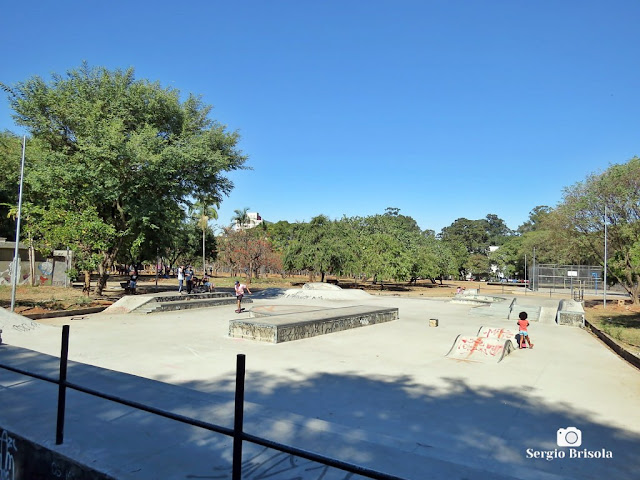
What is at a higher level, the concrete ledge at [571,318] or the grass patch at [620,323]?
the concrete ledge at [571,318]

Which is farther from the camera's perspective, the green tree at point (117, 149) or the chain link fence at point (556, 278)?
the chain link fence at point (556, 278)

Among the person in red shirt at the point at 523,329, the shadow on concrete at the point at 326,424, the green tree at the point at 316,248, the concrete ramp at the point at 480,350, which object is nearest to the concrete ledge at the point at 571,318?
the person in red shirt at the point at 523,329

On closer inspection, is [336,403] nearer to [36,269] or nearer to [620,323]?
[620,323]

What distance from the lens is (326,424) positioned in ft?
15.3

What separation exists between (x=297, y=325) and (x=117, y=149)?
1217 cm

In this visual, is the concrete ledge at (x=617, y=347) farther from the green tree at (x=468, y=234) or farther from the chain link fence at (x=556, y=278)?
the green tree at (x=468, y=234)

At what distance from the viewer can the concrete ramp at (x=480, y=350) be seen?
10.9 meters

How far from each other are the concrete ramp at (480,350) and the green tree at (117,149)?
14.7 m

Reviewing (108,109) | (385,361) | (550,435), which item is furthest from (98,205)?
(550,435)

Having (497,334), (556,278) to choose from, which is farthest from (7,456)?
(556,278)

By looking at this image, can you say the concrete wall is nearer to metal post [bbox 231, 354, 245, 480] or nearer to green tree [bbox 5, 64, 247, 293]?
green tree [bbox 5, 64, 247, 293]

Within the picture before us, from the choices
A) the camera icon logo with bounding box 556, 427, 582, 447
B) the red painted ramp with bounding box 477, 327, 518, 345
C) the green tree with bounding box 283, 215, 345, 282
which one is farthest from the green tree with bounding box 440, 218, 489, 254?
the camera icon logo with bounding box 556, 427, 582, 447

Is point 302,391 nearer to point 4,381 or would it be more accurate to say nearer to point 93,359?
point 4,381

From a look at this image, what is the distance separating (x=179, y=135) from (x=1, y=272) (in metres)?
18.0
